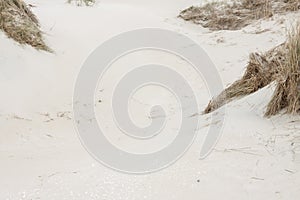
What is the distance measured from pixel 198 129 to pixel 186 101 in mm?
978

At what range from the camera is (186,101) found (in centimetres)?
300

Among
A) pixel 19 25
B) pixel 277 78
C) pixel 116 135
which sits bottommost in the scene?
pixel 116 135

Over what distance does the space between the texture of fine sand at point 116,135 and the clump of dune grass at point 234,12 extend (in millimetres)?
222

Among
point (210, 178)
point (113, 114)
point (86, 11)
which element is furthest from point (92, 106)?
point (86, 11)

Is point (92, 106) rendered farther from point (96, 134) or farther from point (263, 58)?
point (263, 58)

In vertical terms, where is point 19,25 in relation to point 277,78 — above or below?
below

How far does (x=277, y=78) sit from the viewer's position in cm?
198

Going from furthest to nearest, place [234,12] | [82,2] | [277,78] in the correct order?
[82,2] < [234,12] < [277,78]

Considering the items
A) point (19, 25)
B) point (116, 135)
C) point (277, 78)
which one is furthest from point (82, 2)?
point (277, 78)

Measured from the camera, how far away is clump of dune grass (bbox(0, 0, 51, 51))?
3.17 metres

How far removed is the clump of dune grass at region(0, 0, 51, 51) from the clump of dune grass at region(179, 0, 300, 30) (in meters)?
2.02

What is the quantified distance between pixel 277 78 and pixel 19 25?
87.4 inches

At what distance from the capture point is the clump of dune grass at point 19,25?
317cm

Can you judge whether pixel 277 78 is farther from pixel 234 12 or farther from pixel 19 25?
pixel 234 12
